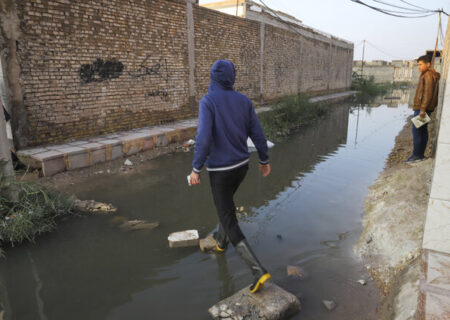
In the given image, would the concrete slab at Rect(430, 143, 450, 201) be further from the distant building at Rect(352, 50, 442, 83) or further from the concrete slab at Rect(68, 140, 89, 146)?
the distant building at Rect(352, 50, 442, 83)

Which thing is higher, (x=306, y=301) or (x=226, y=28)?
(x=226, y=28)

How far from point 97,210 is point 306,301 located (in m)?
2.77

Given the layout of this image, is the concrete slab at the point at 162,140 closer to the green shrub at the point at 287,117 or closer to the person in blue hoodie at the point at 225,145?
the green shrub at the point at 287,117

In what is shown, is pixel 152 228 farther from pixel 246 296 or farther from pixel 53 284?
pixel 246 296

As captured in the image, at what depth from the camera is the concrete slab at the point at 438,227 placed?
2.30 m

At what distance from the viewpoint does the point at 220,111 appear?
2381 millimetres

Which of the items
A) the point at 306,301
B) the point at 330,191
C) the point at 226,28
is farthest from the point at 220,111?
the point at 226,28

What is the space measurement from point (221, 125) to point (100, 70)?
18.0ft

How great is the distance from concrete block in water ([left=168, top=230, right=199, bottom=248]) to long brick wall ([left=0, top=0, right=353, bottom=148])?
13.6ft

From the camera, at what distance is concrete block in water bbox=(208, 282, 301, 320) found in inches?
84.9

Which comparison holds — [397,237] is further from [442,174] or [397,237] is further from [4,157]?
[4,157]

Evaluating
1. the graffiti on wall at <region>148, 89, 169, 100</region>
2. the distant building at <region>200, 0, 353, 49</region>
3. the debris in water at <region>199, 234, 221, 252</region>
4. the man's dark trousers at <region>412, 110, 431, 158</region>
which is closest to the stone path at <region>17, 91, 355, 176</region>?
the graffiti on wall at <region>148, 89, 169, 100</region>

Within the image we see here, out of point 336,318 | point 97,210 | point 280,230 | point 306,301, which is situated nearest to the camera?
point 336,318

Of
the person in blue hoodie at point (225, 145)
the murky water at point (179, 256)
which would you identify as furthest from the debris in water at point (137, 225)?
the person in blue hoodie at point (225, 145)
